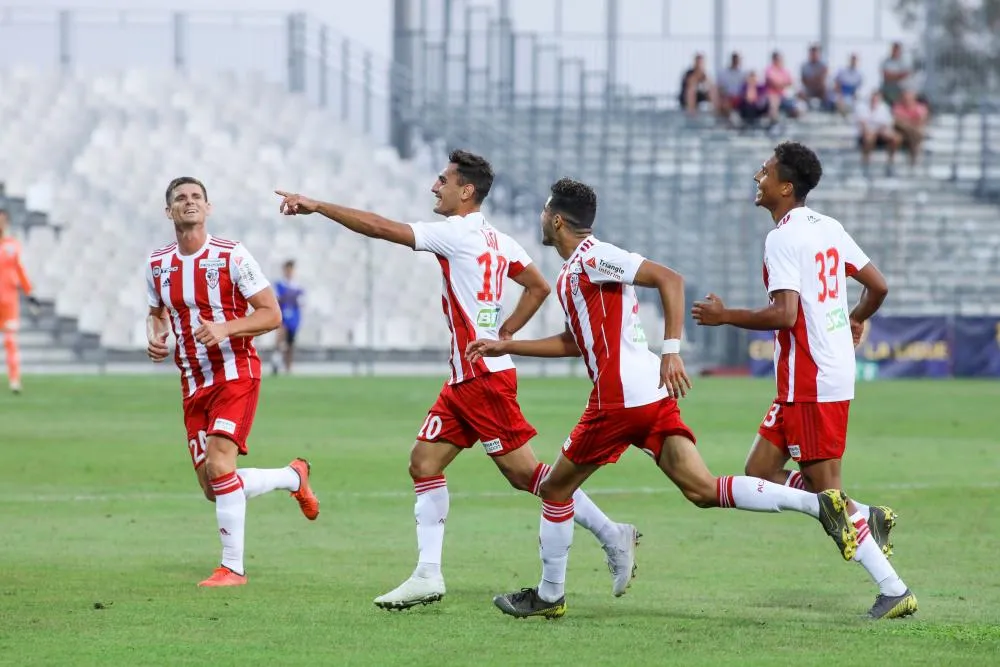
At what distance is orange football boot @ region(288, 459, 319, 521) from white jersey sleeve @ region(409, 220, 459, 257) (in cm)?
222

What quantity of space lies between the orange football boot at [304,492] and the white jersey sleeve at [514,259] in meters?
2.03

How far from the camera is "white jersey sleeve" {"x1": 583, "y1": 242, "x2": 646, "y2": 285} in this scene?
26.6 ft

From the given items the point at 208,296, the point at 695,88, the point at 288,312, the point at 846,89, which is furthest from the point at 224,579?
the point at 846,89

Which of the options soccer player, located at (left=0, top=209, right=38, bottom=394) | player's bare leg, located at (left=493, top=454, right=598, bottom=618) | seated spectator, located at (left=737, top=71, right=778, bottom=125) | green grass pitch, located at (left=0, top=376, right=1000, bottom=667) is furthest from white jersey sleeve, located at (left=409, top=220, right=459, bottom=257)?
seated spectator, located at (left=737, top=71, right=778, bottom=125)

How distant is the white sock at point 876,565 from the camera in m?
8.05

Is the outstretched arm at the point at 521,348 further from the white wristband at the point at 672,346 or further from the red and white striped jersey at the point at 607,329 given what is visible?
the white wristband at the point at 672,346

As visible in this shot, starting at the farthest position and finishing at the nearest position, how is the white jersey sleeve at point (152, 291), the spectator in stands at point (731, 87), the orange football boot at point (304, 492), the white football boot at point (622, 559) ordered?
the spectator in stands at point (731, 87), the orange football boot at point (304, 492), the white jersey sleeve at point (152, 291), the white football boot at point (622, 559)

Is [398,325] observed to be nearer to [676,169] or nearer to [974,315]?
[676,169]

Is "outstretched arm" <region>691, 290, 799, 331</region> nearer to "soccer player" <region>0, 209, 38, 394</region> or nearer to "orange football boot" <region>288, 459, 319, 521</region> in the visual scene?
"orange football boot" <region>288, 459, 319, 521</region>

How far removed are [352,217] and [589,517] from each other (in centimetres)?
194

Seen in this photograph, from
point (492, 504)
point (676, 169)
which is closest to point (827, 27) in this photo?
point (676, 169)

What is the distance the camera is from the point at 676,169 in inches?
1500

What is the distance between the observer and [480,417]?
880 cm

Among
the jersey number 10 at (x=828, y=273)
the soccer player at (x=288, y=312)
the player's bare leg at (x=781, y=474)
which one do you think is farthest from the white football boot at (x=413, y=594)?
the soccer player at (x=288, y=312)
